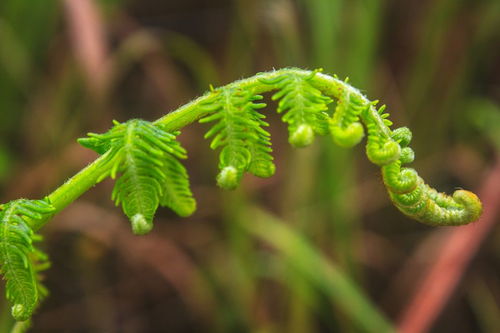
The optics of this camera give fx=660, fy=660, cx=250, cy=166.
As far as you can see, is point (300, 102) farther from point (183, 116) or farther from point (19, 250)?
point (19, 250)

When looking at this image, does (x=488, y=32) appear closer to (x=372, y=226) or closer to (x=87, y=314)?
(x=372, y=226)

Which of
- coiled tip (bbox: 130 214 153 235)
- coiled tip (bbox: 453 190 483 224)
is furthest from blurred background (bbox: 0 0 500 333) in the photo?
coiled tip (bbox: 130 214 153 235)

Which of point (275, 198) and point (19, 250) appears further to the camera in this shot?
point (275, 198)

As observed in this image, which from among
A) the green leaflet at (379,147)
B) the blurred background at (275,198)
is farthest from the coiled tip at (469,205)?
the blurred background at (275,198)

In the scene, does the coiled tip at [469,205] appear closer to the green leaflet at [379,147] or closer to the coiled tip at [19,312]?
the green leaflet at [379,147]

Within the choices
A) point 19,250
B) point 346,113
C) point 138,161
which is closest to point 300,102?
point 346,113

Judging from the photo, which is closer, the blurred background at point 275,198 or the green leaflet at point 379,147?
the green leaflet at point 379,147

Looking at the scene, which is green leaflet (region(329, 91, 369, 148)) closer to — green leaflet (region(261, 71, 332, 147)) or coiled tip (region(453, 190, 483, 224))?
green leaflet (region(261, 71, 332, 147))
